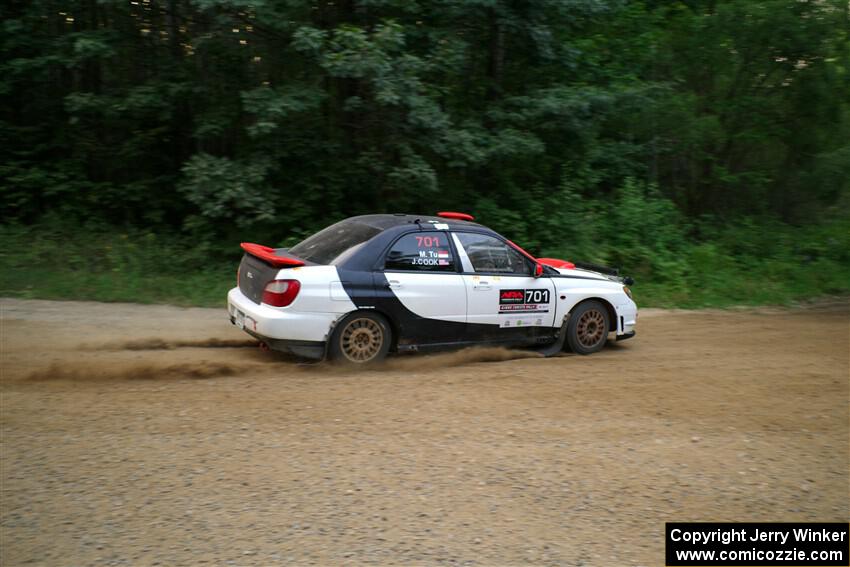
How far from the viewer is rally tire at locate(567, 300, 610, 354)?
28.9 feet

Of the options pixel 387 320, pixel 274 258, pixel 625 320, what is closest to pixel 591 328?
pixel 625 320

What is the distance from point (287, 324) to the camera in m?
7.27

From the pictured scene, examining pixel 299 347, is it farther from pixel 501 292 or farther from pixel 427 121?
pixel 427 121

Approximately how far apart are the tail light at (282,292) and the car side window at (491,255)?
2001mm

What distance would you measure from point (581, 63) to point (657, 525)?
1276 cm

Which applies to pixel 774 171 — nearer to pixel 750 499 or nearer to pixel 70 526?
pixel 750 499

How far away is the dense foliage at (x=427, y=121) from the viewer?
41.0ft

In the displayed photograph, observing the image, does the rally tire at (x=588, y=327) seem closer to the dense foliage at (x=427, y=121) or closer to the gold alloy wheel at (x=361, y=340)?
the gold alloy wheel at (x=361, y=340)

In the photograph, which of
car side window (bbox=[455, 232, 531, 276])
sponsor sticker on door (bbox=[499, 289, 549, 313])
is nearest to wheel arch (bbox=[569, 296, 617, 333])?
sponsor sticker on door (bbox=[499, 289, 549, 313])

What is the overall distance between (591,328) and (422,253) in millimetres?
2429

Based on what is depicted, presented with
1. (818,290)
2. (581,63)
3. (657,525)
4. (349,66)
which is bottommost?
(657,525)

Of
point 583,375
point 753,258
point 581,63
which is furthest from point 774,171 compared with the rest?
point 583,375

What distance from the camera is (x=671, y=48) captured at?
17125 millimetres

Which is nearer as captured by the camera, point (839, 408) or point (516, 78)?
point (839, 408)
